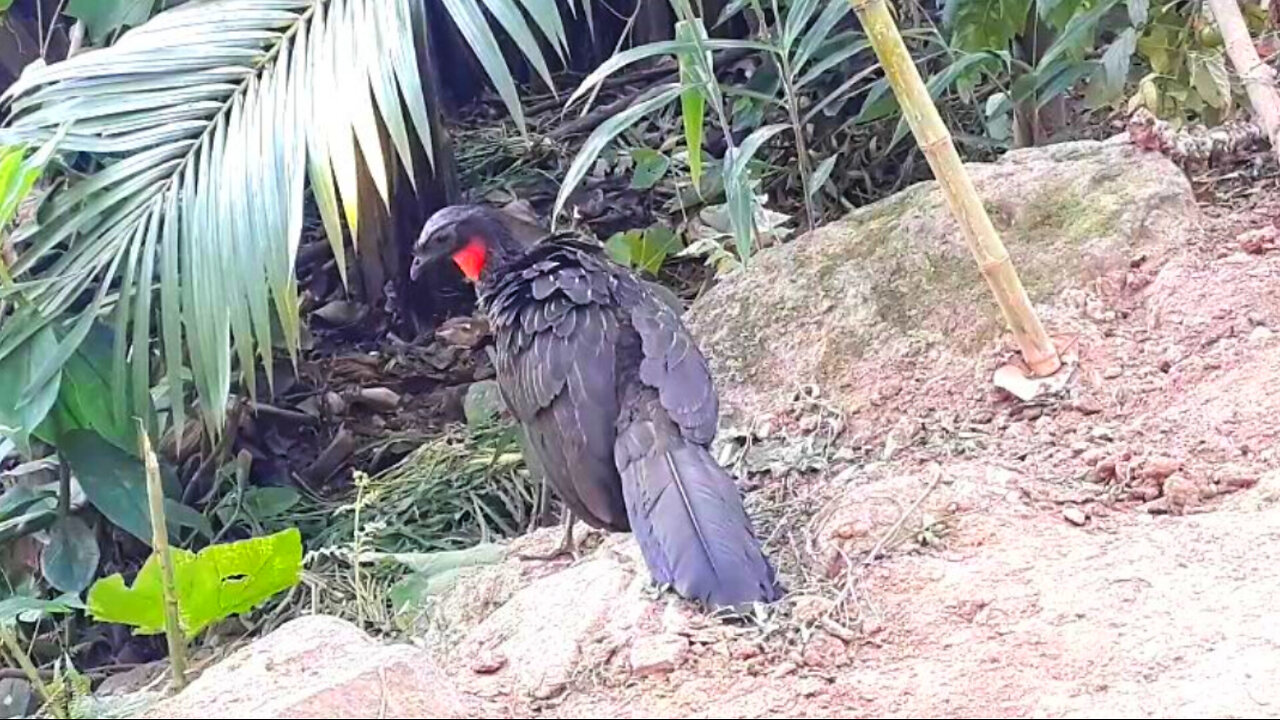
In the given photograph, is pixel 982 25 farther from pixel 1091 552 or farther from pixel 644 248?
pixel 1091 552

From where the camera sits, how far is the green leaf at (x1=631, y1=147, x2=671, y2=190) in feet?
16.8

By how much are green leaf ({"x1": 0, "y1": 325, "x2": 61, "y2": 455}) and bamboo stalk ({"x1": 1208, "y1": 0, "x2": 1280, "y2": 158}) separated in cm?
295

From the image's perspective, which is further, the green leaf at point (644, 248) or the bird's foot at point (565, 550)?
the green leaf at point (644, 248)

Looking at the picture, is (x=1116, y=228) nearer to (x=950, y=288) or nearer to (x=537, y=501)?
(x=950, y=288)

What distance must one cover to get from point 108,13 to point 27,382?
119cm

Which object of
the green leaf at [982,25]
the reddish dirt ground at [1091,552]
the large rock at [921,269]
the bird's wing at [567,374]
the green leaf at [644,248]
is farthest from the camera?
the green leaf at [644,248]

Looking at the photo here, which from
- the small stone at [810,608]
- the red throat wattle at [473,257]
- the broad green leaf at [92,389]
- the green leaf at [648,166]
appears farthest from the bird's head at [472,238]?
the small stone at [810,608]

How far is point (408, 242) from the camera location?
A: 19.5ft

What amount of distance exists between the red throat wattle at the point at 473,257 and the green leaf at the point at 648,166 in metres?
1.30

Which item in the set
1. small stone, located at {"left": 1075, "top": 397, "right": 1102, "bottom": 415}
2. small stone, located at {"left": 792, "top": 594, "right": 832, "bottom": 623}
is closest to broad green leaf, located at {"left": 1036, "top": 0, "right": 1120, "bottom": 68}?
small stone, located at {"left": 1075, "top": 397, "right": 1102, "bottom": 415}

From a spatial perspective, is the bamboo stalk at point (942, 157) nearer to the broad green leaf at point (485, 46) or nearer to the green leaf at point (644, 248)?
the broad green leaf at point (485, 46)

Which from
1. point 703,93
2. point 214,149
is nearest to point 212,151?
point 214,149

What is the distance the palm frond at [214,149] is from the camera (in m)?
3.07

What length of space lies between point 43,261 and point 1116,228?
2793 millimetres
